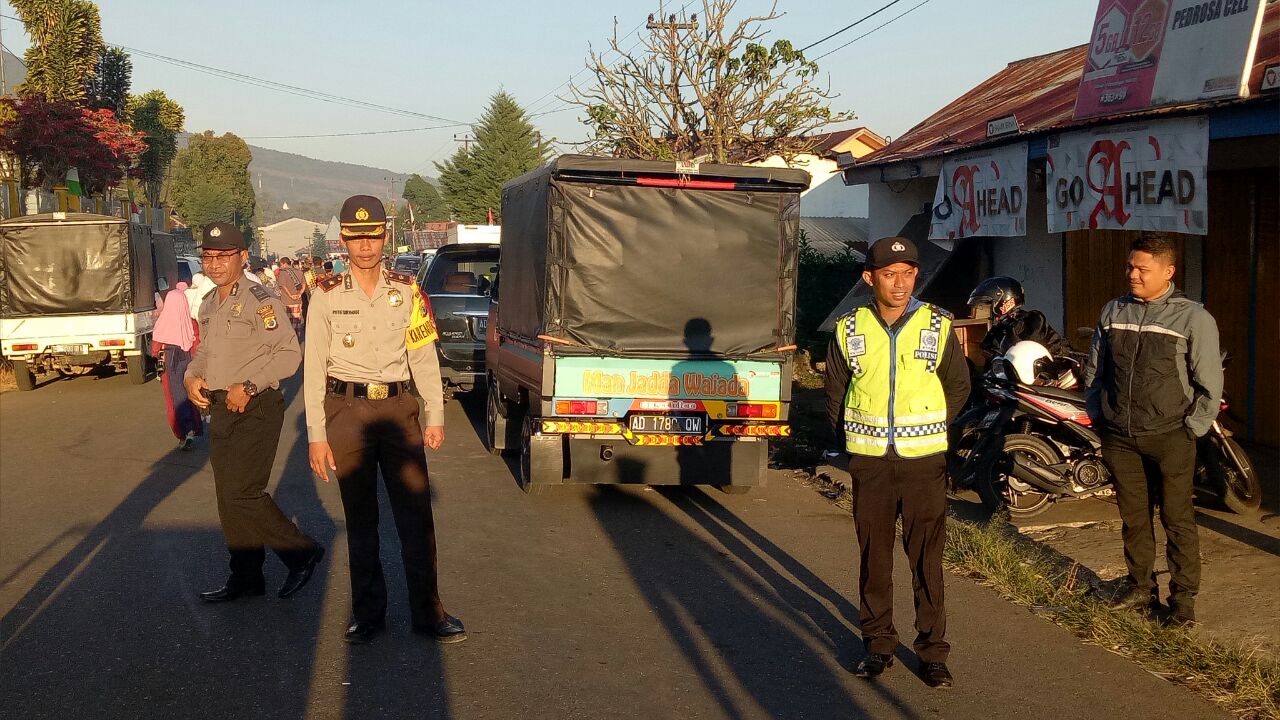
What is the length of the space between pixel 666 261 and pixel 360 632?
13.8ft

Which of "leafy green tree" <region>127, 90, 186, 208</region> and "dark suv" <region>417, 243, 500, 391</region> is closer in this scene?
"dark suv" <region>417, 243, 500, 391</region>

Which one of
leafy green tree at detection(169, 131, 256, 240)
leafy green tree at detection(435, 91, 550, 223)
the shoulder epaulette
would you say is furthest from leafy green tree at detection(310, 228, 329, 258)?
the shoulder epaulette

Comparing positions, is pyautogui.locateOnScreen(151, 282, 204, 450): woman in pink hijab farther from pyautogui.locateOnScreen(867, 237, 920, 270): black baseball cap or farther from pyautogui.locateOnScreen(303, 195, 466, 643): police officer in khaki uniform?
pyautogui.locateOnScreen(867, 237, 920, 270): black baseball cap

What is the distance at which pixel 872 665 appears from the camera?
16.7 feet

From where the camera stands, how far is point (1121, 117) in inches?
368

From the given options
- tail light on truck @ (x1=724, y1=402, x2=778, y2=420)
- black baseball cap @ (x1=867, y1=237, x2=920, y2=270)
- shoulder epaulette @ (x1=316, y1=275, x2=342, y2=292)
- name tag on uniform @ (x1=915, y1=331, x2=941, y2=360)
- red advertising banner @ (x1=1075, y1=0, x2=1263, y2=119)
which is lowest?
tail light on truck @ (x1=724, y1=402, x2=778, y2=420)

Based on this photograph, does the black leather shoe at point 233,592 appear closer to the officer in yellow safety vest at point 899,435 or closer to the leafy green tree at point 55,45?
the officer in yellow safety vest at point 899,435

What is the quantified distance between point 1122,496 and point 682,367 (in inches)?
138

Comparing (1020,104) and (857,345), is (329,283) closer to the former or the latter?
(857,345)

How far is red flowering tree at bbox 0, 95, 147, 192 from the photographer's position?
2602 centimetres

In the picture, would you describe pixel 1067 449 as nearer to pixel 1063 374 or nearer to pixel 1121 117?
pixel 1063 374

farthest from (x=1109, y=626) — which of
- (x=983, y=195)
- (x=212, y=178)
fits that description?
(x=212, y=178)

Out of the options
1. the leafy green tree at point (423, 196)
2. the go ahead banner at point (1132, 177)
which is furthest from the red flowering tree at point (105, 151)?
the leafy green tree at point (423, 196)

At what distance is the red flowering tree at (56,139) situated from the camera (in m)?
26.0
